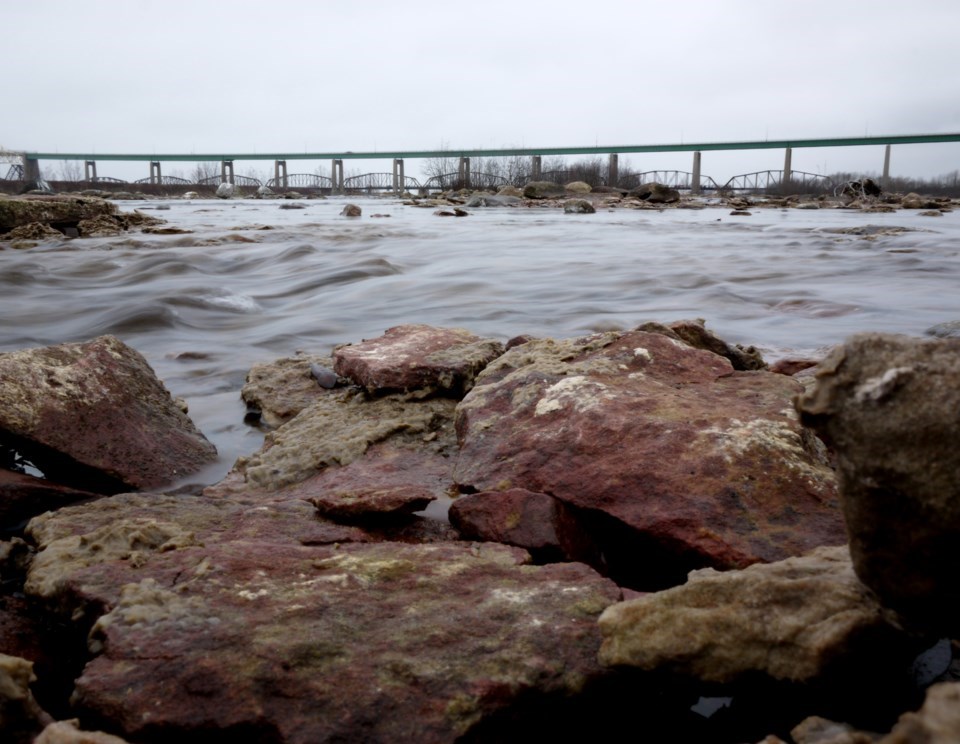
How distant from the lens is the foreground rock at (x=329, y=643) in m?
1.20

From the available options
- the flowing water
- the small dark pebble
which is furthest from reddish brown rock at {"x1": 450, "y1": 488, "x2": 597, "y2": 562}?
the small dark pebble

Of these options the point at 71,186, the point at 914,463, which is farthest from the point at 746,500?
the point at 71,186

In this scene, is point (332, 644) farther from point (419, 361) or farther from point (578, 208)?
point (578, 208)

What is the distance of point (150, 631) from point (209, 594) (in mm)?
133

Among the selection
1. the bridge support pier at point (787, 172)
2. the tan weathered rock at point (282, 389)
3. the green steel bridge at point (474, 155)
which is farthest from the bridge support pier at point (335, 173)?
the tan weathered rock at point (282, 389)

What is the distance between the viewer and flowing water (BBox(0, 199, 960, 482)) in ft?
18.5

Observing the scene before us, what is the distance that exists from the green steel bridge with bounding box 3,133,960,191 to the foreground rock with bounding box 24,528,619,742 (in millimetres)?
61359

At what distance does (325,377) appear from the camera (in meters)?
3.62

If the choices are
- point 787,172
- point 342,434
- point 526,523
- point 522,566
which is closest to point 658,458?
point 526,523

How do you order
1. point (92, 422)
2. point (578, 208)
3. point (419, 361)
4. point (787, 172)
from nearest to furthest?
point (92, 422)
point (419, 361)
point (578, 208)
point (787, 172)

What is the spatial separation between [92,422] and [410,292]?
5.74m

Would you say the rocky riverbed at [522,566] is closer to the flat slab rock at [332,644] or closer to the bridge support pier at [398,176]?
the flat slab rock at [332,644]

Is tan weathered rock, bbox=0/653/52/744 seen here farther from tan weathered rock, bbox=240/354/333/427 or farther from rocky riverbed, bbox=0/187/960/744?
tan weathered rock, bbox=240/354/333/427

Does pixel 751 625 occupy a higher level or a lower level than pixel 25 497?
higher
